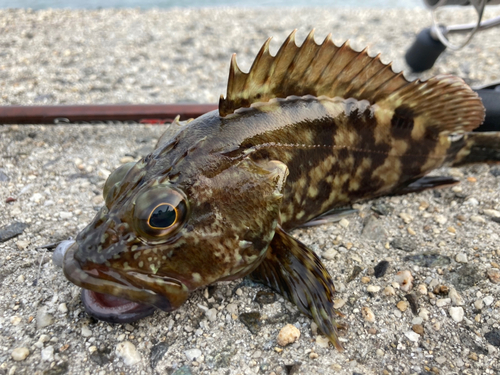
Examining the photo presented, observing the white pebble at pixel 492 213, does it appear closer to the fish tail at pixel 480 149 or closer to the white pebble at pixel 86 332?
the fish tail at pixel 480 149

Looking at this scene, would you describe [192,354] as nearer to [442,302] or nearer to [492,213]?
[442,302]

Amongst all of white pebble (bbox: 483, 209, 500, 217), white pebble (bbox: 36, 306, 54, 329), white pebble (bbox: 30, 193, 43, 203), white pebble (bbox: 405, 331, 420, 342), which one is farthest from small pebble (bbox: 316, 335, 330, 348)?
white pebble (bbox: 30, 193, 43, 203)

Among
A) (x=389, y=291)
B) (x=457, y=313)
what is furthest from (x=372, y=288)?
(x=457, y=313)

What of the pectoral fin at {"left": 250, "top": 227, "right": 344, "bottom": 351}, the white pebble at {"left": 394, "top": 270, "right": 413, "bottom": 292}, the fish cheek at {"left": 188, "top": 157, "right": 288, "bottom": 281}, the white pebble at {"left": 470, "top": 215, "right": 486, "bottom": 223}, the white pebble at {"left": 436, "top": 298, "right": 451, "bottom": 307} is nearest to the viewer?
the fish cheek at {"left": 188, "top": 157, "right": 288, "bottom": 281}

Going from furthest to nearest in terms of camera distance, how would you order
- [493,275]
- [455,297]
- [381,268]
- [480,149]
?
[480,149]
[381,268]
[493,275]
[455,297]

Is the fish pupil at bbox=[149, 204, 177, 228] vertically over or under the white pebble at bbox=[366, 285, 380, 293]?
over

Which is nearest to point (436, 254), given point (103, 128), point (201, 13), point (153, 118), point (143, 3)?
point (153, 118)

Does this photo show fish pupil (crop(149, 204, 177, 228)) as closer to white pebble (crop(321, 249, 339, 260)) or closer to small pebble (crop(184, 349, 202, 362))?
small pebble (crop(184, 349, 202, 362))
